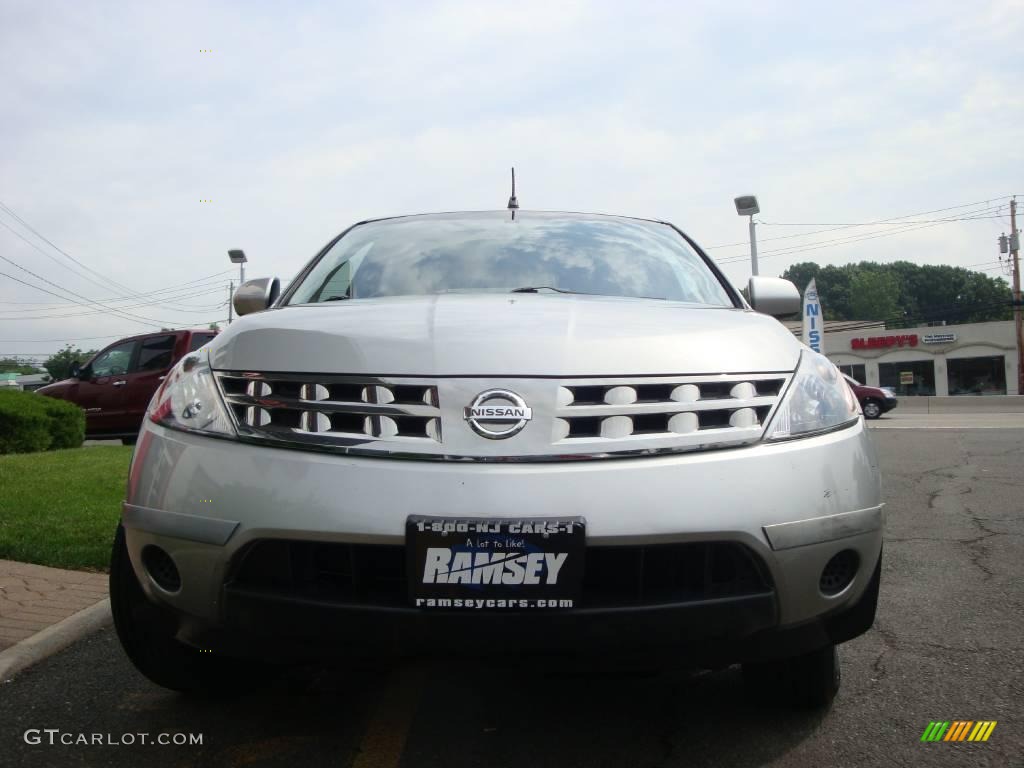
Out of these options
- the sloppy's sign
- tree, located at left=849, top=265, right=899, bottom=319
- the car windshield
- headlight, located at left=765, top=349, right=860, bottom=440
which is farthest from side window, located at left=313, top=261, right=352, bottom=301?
tree, located at left=849, top=265, right=899, bottom=319

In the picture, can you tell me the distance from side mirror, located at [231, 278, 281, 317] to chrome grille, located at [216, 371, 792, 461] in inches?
51.5

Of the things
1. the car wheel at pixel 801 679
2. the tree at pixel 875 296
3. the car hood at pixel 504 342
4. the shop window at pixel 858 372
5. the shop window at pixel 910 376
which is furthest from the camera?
the tree at pixel 875 296

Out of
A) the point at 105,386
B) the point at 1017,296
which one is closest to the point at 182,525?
the point at 105,386

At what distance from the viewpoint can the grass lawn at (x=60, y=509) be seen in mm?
4840

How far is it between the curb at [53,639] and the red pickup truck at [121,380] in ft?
33.4

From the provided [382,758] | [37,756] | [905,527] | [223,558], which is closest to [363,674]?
[382,758]

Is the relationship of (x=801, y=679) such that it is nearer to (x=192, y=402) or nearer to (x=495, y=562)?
(x=495, y=562)

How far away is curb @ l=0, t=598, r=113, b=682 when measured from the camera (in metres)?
3.10

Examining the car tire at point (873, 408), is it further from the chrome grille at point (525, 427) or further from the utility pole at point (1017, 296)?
the chrome grille at point (525, 427)

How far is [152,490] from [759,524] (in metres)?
1.38

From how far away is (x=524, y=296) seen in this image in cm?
280

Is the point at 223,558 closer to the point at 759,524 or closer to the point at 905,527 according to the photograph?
the point at 759,524

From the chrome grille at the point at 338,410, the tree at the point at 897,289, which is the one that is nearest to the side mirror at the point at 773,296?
the chrome grille at the point at 338,410

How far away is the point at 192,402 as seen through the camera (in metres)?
2.29
